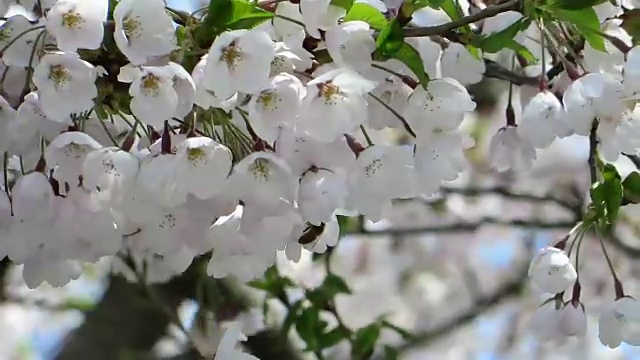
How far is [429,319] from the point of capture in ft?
14.0

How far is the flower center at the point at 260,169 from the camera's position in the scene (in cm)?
82

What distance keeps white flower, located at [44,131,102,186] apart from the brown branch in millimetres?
299

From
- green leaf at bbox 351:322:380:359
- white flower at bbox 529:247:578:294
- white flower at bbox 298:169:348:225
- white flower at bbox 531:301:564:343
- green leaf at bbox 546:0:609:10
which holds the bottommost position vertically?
green leaf at bbox 351:322:380:359

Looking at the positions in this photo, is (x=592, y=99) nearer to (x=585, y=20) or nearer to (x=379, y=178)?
(x=585, y=20)

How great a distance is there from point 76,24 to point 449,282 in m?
3.84

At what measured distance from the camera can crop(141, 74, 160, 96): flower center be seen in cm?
79

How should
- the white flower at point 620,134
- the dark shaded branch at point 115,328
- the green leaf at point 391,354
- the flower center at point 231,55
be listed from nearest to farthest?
the flower center at point 231,55 < the white flower at point 620,134 < the green leaf at point 391,354 < the dark shaded branch at point 115,328

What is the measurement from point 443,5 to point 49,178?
397 millimetres

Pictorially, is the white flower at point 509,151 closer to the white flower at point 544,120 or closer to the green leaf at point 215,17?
the white flower at point 544,120

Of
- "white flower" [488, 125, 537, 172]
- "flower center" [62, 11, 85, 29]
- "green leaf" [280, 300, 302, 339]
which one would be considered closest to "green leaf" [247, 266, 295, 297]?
"green leaf" [280, 300, 302, 339]

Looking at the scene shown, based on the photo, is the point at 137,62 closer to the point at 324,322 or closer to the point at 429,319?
the point at 324,322

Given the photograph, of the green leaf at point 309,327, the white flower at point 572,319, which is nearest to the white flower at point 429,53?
the white flower at point 572,319

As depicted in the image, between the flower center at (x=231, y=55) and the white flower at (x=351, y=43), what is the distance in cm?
10

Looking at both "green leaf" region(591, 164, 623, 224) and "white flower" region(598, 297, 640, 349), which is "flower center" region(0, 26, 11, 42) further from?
"white flower" region(598, 297, 640, 349)
